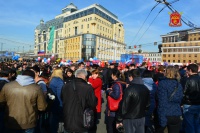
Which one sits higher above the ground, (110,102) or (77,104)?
(77,104)

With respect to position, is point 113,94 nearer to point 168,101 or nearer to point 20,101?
point 168,101

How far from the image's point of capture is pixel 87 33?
8200cm

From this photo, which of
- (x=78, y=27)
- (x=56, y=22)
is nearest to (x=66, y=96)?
(x=78, y=27)

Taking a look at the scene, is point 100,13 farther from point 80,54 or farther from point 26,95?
point 26,95

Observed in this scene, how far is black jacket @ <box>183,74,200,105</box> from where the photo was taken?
4.99 meters

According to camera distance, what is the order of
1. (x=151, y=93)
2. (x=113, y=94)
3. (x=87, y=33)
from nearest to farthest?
(x=113, y=94)
(x=151, y=93)
(x=87, y=33)

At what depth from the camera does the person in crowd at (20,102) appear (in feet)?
12.3

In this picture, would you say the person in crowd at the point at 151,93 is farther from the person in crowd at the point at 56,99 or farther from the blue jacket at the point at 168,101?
the person in crowd at the point at 56,99

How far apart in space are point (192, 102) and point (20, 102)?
3.93 meters

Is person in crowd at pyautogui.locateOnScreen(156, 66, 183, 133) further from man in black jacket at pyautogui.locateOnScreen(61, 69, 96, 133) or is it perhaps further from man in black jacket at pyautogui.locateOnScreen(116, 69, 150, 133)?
man in black jacket at pyautogui.locateOnScreen(61, 69, 96, 133)

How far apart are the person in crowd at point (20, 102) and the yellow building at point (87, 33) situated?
68.4m

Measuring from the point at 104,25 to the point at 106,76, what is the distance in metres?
79.6

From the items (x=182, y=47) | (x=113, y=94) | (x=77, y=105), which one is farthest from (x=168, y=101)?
(x=182, y=47)

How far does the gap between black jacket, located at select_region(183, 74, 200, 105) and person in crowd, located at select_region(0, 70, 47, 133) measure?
3.47m
